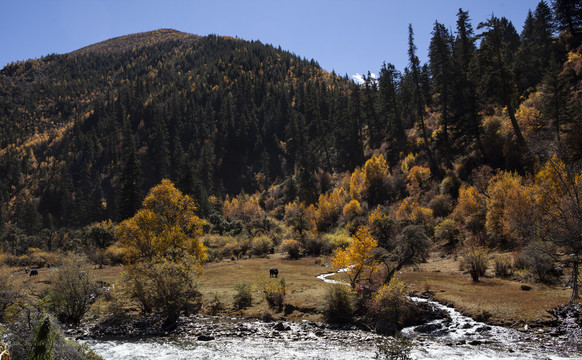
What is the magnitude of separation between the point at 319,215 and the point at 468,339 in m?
54.2

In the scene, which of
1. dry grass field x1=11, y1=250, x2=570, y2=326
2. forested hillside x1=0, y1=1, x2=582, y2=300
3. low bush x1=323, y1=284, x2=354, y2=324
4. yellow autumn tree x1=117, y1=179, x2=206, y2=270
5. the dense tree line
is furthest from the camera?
the dense tree line

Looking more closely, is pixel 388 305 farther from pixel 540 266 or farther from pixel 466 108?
pixel 466 108

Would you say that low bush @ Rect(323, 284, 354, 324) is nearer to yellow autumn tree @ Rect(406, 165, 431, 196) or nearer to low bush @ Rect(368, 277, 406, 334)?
low bush @ Rect(368, 277, 406, 334)

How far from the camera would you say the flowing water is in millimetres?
17594

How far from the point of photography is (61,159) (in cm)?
17138

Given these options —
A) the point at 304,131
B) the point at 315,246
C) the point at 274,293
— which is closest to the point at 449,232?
the point at 315,246

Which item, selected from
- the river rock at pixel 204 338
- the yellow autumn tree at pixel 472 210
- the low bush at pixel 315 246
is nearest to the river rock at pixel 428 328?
the river rock at pixel 204 338

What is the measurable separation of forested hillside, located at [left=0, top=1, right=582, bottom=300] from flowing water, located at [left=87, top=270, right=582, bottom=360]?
5816 mm

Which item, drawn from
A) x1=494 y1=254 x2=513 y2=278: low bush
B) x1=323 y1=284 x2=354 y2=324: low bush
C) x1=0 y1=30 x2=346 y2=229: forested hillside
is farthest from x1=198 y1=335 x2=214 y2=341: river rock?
x1=0 y1=30 x2=346 y2=229: forested hillside

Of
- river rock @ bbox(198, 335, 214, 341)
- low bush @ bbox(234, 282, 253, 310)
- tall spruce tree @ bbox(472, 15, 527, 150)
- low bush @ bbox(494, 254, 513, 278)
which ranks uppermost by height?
tall spruce tree @ bbox(472, 15, 527, 150)

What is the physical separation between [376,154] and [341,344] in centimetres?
6820

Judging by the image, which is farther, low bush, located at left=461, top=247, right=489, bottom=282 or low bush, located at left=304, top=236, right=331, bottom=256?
low bush, located at left=304, top=236, right=331, bottom=256

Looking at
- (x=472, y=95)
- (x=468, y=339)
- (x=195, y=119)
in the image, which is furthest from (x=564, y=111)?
(x=195, y=119)

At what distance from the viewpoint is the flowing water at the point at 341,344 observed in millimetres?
17594
